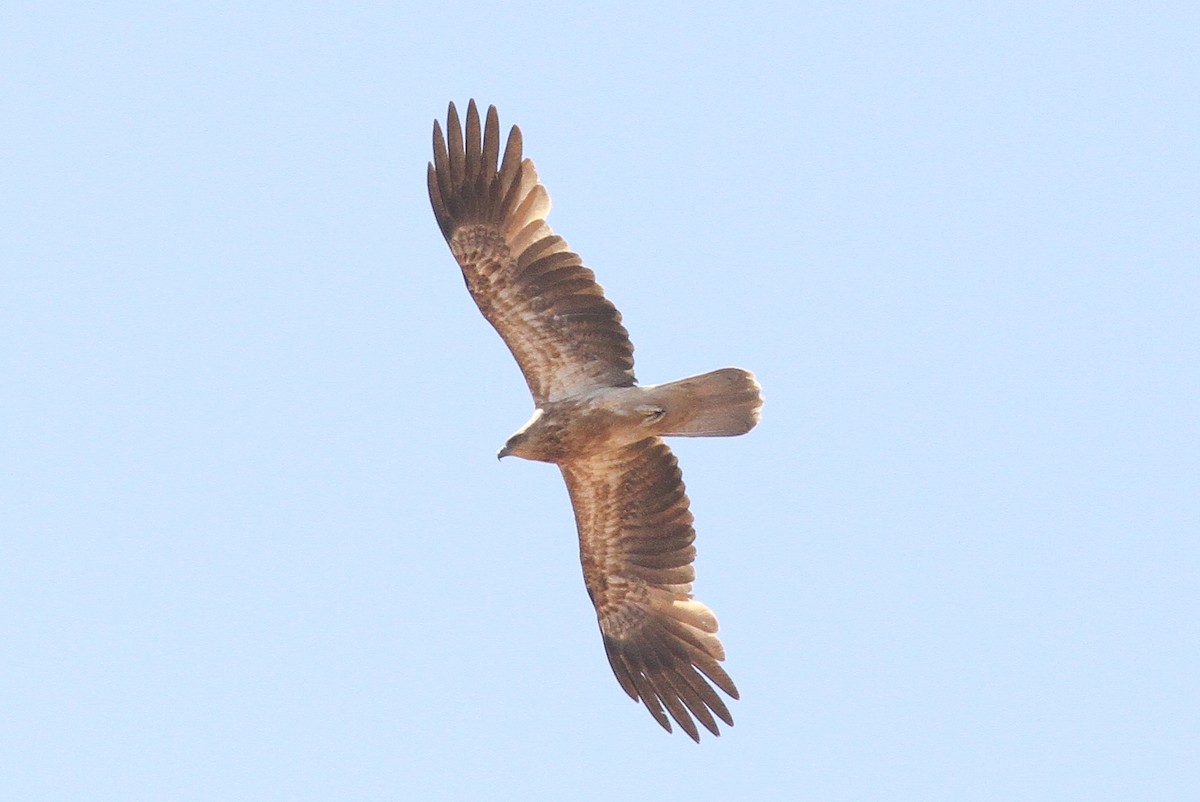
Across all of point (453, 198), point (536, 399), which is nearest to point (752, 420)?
point (536, 399)

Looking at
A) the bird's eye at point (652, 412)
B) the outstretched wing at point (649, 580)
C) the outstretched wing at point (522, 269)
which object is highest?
the outstretched wing at point (522, 269)

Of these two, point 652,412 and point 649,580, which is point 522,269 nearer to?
point 652,412

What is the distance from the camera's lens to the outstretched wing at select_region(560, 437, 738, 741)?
11133mm

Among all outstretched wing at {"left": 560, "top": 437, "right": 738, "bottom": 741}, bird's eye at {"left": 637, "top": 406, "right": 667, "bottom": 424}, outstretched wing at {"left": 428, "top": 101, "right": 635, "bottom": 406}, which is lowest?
outstretched wing at {"left": 560, "top": 437, "right": 738, "bottom": 741}

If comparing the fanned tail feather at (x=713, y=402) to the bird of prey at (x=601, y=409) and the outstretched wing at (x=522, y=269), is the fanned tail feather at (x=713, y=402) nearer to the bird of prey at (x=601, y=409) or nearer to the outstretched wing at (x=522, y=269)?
the bird of prey at (x=601, y=409)

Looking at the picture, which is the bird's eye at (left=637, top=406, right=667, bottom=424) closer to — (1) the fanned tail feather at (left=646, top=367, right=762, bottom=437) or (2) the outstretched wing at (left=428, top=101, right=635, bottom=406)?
(1) the fanned tail feather at (left=646, top=367, right=762, bottom=437)

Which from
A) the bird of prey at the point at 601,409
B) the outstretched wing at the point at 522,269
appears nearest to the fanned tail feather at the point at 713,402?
the bird of prey at the point at 601,409

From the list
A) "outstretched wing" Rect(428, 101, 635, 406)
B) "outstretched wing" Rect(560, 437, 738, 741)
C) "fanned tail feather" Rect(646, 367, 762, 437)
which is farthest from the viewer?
"outstretched wing" Rect(560, 437, 738, 741)

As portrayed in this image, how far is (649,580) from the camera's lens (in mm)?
11414

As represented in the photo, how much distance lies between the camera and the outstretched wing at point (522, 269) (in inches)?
431

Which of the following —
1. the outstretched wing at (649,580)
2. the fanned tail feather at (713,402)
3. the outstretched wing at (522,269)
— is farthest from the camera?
the outstretched wing at (649,580)

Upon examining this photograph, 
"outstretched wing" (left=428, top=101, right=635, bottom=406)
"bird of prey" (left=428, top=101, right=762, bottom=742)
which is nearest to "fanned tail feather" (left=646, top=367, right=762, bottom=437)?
"bird of prey" (left=428, top=101, right=762, bottom=742)

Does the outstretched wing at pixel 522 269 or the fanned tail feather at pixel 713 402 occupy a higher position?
the outstretched wing at pixel 522 269

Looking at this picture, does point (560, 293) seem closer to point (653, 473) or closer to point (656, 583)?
point (653, 473)
